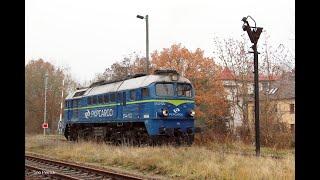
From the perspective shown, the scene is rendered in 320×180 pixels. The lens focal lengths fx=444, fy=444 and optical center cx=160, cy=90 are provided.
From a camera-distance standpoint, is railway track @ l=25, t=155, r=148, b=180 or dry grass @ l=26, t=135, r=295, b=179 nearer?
dry grass @ l=26, t=135, r=295, b=179

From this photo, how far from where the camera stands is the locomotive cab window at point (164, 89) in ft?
62.9

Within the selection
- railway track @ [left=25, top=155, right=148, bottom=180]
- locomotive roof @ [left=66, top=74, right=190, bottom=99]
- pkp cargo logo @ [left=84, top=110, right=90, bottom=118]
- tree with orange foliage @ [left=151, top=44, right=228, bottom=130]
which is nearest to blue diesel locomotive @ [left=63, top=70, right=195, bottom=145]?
locomotive roof @ [left=66, top=74, right=190, bottom=99]

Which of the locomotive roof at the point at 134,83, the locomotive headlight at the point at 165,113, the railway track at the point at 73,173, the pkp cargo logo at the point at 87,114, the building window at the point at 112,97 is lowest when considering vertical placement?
the railway track at the point at 73,173

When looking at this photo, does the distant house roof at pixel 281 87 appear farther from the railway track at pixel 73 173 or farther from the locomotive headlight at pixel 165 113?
the railway track at pixel 73 173

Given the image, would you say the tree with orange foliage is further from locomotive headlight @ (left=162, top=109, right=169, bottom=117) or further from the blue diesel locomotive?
locomotive headlight @ (left=162, top=109, right=169, bottom=117)

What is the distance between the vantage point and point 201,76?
44.6 meters

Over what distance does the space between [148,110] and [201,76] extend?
26414 millimetres

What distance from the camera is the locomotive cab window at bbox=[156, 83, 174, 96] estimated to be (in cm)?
1918

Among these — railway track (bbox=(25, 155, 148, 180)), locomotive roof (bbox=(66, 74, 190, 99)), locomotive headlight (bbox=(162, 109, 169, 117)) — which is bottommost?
railway track (bbox=(25, 155, 148, 180))

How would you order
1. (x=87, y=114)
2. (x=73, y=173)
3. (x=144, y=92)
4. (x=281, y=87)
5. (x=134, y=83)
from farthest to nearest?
(x=281, y=87)
(x=87, y=114)
(x=134, y=83)
(x=144, y=92)
(x=73, y=173)

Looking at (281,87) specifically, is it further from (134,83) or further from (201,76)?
(201,76)

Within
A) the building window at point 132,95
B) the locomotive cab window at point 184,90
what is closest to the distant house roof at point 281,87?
the locomotive cab window at point 184,90

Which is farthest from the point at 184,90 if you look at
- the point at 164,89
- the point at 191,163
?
the point at 191,163
